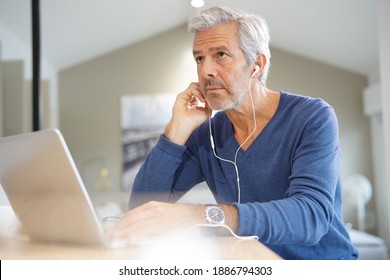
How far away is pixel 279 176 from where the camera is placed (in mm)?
843

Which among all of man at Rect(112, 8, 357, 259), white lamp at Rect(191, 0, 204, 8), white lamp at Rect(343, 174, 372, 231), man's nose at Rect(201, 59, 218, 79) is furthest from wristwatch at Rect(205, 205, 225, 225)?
white lamp at Rect(343, 174, 372, 231)

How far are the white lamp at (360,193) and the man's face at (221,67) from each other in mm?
1784

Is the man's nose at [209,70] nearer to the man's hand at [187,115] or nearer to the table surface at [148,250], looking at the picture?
the man's hand at [187,115]

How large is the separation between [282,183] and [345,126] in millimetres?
1800

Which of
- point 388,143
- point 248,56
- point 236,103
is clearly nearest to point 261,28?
point 248,56

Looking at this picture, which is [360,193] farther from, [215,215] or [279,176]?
[215,215]

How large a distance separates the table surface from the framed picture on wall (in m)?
1.90

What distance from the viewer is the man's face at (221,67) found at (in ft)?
3.03

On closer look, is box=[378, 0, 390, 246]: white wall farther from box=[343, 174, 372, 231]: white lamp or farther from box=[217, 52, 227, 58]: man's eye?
box=[343, 174, 372, 231]: white lamp

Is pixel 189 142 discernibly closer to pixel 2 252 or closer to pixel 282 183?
pixel 282 183

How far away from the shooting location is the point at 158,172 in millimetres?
915

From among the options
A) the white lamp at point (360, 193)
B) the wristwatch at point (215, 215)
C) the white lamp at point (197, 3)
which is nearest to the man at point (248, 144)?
the wristwatch at point (215, 215)

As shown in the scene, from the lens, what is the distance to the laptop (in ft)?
1.79

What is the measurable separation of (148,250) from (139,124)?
7.73 ft
